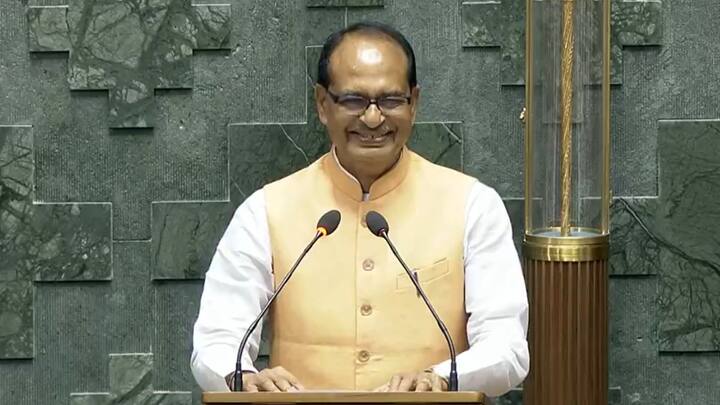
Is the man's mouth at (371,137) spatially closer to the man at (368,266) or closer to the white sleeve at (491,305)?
the man at (368,266)

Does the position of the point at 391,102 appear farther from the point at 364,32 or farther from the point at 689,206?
the point at 689,206

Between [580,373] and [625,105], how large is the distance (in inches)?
37.6

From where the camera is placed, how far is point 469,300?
3352 millimetres

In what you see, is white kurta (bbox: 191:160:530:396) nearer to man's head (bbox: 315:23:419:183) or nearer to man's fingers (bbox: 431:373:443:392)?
man's fingers (bbox: 431:373:443:392)

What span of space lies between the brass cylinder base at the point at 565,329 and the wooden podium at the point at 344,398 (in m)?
1.57

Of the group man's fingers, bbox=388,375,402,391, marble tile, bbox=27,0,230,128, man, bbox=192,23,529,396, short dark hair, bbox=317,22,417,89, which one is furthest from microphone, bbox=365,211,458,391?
marble tile, bbox=27,0,230,128

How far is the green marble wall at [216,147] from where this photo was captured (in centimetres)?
473

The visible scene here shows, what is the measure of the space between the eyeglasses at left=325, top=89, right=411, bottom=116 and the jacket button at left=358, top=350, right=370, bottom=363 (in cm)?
55

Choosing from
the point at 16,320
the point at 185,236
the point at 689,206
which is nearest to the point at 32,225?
the point at 16,320

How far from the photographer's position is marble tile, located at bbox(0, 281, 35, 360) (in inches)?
189

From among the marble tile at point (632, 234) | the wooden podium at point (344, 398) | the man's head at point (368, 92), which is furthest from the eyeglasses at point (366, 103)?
the marble tile at point (632, 234)

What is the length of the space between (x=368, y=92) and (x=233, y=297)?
572 mm

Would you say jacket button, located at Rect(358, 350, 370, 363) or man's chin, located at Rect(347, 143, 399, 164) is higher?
man's chin, located at Rect(347, 143, 399, 164)

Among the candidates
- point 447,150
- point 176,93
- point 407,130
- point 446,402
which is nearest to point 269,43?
point 176,93
